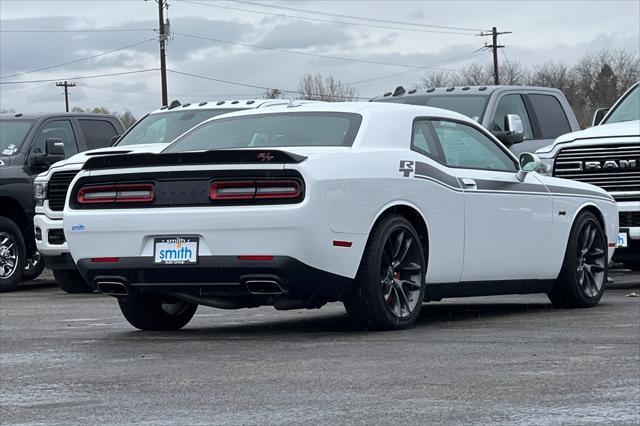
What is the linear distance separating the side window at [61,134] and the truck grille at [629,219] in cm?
749

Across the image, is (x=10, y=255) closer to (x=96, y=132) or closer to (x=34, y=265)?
(x=34, y=265)

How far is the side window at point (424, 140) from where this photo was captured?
10680 millimetres

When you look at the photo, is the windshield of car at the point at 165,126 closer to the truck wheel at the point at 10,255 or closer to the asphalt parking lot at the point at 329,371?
the truck wheel at the point at 10,255

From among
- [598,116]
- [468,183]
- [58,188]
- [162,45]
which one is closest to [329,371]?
[468,183]

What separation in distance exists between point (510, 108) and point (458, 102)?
72 cm

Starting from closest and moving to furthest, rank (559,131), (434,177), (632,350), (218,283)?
1. (632,350)
2. (218,283)
3. (434,177)
4. (559,131)

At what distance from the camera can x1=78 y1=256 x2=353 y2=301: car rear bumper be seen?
9.41 m

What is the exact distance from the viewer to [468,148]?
11.3 m

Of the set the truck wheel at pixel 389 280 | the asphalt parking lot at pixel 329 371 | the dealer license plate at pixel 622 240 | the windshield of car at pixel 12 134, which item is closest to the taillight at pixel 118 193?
the asphalt parking lot at pixel 329 371

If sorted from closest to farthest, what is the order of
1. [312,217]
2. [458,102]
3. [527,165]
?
[312,217]
[527,165]
[458,102]

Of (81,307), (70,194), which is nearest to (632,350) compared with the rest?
(70,194)

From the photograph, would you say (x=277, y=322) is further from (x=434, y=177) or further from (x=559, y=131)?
(x=559, y=131)

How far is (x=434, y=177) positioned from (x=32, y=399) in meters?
3.98

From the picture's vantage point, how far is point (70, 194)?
1016 centimetres
